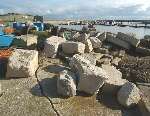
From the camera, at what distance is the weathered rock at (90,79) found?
6.57m

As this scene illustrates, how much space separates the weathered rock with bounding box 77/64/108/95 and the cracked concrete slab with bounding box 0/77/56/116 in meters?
0.84

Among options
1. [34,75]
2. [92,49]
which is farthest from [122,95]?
[92,49]

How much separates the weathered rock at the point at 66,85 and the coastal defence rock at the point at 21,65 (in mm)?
1104

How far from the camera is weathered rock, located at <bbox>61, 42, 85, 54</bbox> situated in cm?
938

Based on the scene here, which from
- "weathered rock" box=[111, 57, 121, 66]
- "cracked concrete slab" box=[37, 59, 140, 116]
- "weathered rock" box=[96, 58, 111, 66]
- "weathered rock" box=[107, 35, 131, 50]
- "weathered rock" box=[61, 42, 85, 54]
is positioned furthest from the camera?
"weathered rock" box=[107, 35, 131, 50]

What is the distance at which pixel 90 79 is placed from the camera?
6570 mm

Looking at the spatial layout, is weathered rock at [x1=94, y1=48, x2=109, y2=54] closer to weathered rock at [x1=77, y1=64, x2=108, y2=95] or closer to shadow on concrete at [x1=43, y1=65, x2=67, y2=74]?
shadow on concrete at [x1=43, y1=65, x2=67, y2=74]

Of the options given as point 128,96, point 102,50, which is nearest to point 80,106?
point 128,96

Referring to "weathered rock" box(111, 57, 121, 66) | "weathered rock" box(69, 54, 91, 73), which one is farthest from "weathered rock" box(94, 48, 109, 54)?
"weathered rock" box(69, 54, 91, 73)

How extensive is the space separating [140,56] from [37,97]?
6.16m

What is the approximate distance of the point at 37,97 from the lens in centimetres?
663

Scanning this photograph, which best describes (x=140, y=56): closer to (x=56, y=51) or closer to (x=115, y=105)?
(x=56, y=51)

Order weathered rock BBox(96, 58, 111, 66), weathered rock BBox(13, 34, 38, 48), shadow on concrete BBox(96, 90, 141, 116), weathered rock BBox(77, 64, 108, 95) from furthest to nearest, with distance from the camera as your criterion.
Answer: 1. weathered rock BBox(13, 34, 38, 48)
2. weathered rock BBox(96, 58, 111, 66)
3. weathered rock BBox(77, 64, 108, 95)
4. shadow on concrete BBox(96, 90, 141, 116)

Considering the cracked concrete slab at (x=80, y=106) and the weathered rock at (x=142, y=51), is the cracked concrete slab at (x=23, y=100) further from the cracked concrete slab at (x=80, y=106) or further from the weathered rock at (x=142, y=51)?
the weathered rock at (x=142, y=51)
